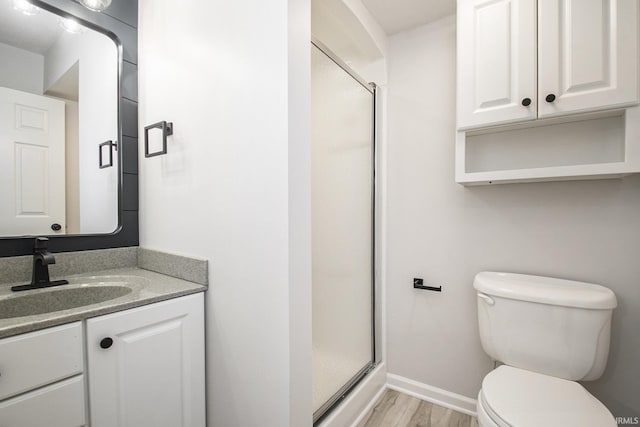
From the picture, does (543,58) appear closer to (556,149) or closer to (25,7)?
(556,149)

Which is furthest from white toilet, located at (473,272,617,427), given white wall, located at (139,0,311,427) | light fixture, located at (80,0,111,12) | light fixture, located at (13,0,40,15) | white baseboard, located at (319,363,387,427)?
light fixture, located at (13,0,40,15)

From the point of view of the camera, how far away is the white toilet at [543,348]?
0.93 meters

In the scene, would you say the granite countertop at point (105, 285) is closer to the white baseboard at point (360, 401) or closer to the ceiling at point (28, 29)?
the white baseboard at point (360, 401)

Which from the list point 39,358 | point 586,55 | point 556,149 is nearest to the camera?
point 39,358

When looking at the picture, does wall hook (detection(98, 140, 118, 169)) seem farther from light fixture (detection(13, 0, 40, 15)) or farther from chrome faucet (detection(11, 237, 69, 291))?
light fixture (detection(13, 0, 40, 15))

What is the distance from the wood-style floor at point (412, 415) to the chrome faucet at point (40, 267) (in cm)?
160

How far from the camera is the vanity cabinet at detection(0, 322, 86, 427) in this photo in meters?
0.72

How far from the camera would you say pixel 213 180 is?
111 centimetres

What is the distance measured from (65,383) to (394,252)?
1.61 meters

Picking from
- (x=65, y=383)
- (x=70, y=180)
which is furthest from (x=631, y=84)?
(x=70, y=180)

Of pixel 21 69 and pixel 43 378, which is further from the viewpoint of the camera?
pixel 21 69

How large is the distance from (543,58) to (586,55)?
0.14m

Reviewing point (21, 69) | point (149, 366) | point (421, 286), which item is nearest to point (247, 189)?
point (149, 366)

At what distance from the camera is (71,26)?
1286 mm
